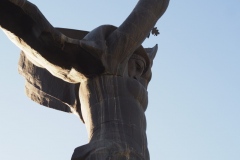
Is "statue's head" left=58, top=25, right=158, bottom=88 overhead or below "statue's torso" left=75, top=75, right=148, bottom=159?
overhead

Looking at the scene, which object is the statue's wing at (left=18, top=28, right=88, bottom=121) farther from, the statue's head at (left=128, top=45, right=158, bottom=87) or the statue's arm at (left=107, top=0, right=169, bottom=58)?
the statue's arm at (left=107, top=0, right=169, bottom=58)

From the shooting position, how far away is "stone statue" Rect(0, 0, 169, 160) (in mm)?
11414

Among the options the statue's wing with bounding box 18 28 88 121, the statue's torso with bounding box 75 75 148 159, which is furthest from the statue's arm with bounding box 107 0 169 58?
the statue's wing with bounding box 18 28 88 121

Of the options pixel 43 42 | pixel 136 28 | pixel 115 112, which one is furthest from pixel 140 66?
pixel 43 42

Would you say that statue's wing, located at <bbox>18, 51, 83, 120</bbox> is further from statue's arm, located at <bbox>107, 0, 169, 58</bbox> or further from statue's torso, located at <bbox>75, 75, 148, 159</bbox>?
statue's arm, located at <bbox>107, 0, 169, 58</bbox>

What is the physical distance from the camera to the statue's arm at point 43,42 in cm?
1159

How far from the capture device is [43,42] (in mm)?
11969

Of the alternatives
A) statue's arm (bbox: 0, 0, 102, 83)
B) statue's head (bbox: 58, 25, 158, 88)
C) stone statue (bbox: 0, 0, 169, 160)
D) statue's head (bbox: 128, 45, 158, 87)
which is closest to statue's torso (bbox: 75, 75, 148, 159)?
stone statue (bbox: 0, 0, 169, 160)

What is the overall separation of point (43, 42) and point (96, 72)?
1231 mm

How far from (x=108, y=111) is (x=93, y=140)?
80 cm

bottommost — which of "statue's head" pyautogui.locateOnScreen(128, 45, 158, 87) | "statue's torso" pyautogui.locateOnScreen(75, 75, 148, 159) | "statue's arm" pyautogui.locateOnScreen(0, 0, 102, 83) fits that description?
"statue's torso" pyautogui.locateOnScreen(75, 75, 148, 159)

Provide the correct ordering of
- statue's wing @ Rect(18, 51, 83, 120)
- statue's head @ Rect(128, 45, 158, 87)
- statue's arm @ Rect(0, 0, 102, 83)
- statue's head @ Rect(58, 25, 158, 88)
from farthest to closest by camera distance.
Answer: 1. statue's wing @ Rect(18, 51, 83, 120)
2. statue's head @ Rect(128, 45, 158, 87)
3. statue's head @ Rect(58, 25, 158, 88)
4. statue's arm @ Rect(0, 0, 102, 83)

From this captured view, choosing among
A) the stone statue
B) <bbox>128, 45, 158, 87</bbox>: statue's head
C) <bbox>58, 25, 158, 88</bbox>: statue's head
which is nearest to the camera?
the stone statue

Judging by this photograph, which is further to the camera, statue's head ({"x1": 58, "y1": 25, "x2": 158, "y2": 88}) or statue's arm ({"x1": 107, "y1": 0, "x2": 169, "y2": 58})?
statue's arm ({"x1": 107, "y1": 0, "x2": 169, "y2": 58})
